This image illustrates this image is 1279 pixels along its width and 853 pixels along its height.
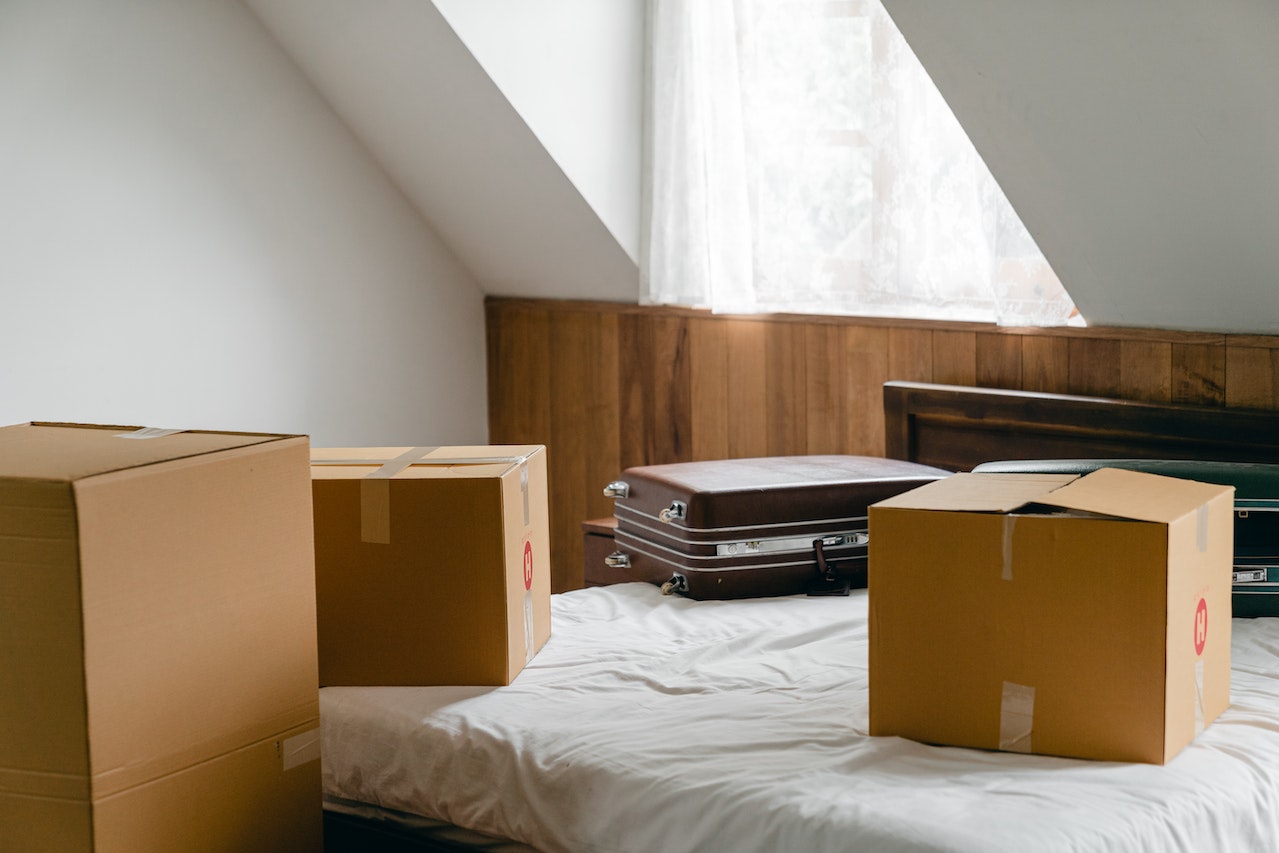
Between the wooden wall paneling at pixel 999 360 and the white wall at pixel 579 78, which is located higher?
the white wall at pixel 579 78

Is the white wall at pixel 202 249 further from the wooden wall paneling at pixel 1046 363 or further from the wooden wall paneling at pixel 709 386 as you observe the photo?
the wooden wall paneling at pixel 1046 363

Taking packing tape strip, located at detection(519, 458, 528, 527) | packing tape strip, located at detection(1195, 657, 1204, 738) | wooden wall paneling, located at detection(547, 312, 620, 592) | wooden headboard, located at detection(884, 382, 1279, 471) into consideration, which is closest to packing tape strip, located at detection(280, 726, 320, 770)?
packing tape strip, located at detection(519, 458, 528, 527)

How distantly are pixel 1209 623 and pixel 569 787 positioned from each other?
795mm

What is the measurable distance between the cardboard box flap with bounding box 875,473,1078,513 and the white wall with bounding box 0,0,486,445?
2.02m

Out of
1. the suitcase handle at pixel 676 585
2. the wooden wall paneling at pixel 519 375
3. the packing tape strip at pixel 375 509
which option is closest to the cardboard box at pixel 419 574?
the packing tape strip at pixel 375 509

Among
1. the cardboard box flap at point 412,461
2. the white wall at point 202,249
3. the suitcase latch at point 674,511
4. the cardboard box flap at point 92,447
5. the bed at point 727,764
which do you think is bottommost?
the bed at point 727,764

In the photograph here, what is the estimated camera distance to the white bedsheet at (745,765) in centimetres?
131

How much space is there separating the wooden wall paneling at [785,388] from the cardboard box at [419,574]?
59.5 inches

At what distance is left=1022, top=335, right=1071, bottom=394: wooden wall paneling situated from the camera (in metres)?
2.65

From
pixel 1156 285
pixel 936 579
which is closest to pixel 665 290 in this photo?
pixel 1156 285

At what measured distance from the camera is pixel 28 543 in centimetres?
125

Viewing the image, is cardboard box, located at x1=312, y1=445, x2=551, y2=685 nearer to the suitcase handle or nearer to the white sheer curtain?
the suitcase handle

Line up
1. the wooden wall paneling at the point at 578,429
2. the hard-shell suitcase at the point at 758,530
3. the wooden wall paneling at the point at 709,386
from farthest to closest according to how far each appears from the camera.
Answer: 1. the wooden wall paneling at the point at 578,429
2. the wooden wall paneling at the point at 709,386
3. the hard-shell suitcase at the point at 758,530

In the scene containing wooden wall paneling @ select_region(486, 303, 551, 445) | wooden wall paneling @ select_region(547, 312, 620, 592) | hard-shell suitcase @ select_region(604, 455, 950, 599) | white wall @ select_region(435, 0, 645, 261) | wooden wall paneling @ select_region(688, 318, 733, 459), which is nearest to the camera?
hard-shell suitcase @ select_region(604, 455, 950, 599)
